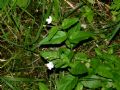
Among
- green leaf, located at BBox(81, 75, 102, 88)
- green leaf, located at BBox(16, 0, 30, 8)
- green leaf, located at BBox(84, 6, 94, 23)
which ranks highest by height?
green leaf, located at BBox(16, 0, 30, 8)

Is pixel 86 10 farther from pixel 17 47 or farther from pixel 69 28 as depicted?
pixel 17 47

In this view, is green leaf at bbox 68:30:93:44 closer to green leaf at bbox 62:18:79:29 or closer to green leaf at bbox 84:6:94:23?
green leaf at bbox 62:18:79:29

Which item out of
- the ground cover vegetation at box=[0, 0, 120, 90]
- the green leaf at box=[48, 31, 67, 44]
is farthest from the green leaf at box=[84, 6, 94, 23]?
the green leaf at box=[48, 31, 67, 44]

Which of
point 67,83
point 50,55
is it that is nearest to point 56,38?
point 50,55

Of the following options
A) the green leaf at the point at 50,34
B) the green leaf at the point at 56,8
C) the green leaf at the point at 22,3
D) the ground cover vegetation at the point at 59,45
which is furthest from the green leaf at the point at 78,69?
the green leaf at the point at 22,3

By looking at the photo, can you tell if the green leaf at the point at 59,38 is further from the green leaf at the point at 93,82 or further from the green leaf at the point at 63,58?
the green leaf at the point at 93,82

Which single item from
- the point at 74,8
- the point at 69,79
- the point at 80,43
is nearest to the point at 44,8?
the point at 74,8
